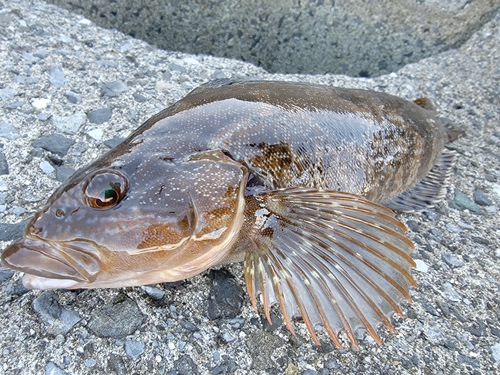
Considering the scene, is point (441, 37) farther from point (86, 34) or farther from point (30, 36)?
point (30, 36)

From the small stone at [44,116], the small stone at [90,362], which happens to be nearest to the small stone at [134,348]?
the small stone at [90,362]

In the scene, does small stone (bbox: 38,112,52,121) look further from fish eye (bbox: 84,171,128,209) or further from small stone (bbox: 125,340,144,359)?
small stone (bbox: 125,340,144,359)

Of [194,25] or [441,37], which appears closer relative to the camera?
[194,25]

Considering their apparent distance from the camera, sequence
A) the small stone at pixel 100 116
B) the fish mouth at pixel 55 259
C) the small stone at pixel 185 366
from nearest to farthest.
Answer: the fish mouth at pixel 55 259 < the small stone at pixel 185 366 < the small stone at pixel 100 116

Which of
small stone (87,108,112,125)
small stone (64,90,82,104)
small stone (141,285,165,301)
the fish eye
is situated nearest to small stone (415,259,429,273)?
small stone (141,285,165,301)

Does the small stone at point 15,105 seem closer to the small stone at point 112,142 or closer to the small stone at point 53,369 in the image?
the small stone at point 112,142

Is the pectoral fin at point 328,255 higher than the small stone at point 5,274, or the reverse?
the pectoral fin at point 328,255

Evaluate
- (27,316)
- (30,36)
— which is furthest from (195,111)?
(30,36)
